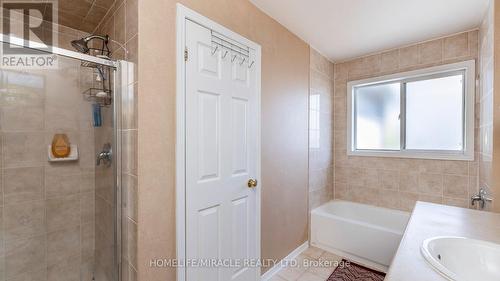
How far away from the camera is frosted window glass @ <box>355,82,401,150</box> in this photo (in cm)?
284

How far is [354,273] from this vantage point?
2156 mm

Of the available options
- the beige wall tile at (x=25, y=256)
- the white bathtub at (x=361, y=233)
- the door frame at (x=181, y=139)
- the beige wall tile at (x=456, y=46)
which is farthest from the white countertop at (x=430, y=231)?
the beige wall tile at (x=25, y=256)

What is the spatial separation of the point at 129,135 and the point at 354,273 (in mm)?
2377

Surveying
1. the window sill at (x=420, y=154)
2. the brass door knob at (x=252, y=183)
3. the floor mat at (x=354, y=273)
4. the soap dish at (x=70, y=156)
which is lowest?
the floor mat at (x=354, y=273)

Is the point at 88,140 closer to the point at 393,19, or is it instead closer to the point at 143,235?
the point at 143,235

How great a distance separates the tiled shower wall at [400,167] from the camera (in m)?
2.32

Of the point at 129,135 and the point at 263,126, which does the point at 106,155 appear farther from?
the point at 263,126

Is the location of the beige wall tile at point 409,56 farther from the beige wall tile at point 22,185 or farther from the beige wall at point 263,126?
the beige wall tile at point 22,185

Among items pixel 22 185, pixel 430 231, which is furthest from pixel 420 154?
pixel 22 185

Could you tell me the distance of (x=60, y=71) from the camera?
1.65m

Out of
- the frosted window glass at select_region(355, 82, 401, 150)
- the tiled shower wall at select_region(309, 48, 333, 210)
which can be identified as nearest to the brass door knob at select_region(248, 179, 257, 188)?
the tiled shower wall at select_region(309, 48, 333, 210)

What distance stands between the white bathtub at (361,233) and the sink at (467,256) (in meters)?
1.24

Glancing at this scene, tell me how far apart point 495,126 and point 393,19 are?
1232mm

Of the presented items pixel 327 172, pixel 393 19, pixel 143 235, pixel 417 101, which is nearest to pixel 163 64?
pixel 143 235
